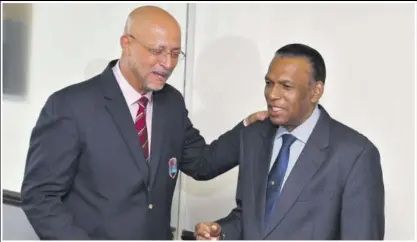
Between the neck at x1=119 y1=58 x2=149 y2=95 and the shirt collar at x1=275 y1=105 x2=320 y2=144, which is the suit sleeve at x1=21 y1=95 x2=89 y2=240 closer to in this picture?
the neck at x1=119 y1=58 x2=149 y2=95

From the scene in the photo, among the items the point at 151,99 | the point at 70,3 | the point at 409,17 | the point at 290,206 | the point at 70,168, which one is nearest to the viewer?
the point at 290,206

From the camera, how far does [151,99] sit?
1760 millimetres

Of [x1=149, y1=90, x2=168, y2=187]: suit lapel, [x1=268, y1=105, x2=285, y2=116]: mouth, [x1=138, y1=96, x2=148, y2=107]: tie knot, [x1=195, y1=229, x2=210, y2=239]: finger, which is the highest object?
[x1=268, y1=105, x2=285, y2=116]: mouth

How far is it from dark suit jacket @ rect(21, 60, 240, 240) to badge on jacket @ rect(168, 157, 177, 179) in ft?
0.06

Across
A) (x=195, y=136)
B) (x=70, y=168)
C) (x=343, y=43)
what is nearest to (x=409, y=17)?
(x=343, y=43)

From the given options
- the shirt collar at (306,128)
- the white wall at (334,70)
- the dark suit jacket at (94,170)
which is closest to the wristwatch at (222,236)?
the dark suit jacket at (94,170)

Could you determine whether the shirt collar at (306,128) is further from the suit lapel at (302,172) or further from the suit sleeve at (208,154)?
the suit sleeve at (208,154)

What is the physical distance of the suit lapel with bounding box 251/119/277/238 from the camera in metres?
1.53

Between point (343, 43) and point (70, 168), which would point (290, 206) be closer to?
point (70, 168)

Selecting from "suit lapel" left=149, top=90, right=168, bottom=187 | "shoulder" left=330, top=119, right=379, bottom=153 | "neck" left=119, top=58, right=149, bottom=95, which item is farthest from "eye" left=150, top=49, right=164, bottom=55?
"shoulder" left=330, top=119, right=379, bottom=153

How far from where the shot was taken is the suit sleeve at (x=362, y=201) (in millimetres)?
1415

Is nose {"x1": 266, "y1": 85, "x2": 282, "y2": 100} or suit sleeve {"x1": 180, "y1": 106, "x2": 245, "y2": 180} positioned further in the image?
suit sleeve {"x1": 180, "y1": 106, "x2": 245, "y2": 180}

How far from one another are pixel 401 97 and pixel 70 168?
1.16m

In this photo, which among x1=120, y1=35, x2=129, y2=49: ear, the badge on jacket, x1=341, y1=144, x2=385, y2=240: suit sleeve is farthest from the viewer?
the badge on jacket
